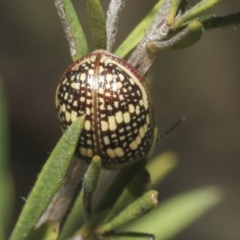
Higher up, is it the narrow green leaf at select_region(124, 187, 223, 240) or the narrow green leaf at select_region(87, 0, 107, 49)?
the narrow green leaf at select_region(87, 0, 107, 49)

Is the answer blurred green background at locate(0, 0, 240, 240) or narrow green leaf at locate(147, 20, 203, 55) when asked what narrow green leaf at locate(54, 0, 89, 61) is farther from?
blurred green background at locate(0, 0, 240, 240)

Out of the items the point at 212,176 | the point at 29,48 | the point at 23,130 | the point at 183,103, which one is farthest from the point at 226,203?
the point at 29,48

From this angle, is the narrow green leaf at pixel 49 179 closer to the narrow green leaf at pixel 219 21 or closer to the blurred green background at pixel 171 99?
the narrow green leaf at pixel 219 21

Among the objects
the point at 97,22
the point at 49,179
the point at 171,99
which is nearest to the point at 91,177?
the point at 49,179

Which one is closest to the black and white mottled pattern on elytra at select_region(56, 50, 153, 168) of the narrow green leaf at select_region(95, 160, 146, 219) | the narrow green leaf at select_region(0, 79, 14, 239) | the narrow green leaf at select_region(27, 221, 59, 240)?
the narrow green leaf at select_region(95, 160, 146, 219)

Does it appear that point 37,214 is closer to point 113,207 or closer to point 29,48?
point 113,207
